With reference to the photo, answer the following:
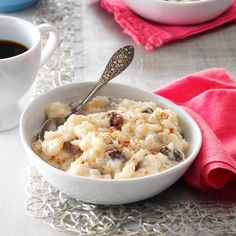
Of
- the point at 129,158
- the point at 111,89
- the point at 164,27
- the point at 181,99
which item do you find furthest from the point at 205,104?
the point at 164,27

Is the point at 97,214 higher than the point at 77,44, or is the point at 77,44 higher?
the point at 97,214

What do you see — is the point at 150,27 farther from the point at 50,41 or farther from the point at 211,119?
the point at 211,119

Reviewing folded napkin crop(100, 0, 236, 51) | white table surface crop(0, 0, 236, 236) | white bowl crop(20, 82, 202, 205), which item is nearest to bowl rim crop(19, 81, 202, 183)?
white bowl crop(20, 82, 202, 205)

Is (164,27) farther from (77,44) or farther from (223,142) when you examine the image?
(223,142)

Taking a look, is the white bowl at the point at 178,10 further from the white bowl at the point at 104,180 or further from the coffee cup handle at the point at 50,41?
the white bowl at the point at 104,180

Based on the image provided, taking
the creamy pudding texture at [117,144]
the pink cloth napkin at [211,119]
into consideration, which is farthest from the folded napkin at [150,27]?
the creamy pudding texture at [117,144]

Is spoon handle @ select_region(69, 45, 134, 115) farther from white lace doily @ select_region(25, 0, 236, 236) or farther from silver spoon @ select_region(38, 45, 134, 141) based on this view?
white lace doily @ select_region(25, 0, 236, 236)

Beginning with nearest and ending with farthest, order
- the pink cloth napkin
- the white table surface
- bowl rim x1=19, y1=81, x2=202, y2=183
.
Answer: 1. bowl rim x1=19, y1=81, x2=202, y2=183
2. the pink cloth napkin
3. the white table surface
